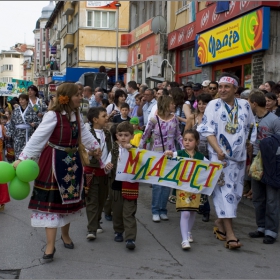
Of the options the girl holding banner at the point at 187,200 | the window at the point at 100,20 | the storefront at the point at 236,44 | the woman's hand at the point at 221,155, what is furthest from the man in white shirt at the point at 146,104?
the window at the point at 100,20

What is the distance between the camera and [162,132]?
7.39 metres

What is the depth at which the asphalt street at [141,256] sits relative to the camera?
5.05m

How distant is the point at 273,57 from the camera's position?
12812 mm

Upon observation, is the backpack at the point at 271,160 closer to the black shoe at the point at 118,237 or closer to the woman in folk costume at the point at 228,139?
the woman in folk costume at the point at 228,139

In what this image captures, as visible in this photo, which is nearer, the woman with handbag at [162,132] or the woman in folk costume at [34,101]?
the woman with handbag at [162,132]

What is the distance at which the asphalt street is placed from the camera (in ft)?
16.6

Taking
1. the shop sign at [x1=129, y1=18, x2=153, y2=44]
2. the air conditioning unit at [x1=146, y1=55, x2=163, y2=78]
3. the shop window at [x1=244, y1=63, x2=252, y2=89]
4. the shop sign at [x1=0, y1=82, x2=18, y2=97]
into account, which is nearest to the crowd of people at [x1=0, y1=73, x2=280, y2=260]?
the shop window at [x1=244, y1=63, x2=252, y2=89]

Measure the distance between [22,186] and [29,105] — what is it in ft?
19.1

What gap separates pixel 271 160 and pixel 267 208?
60 cm

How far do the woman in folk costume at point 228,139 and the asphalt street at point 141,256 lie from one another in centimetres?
41

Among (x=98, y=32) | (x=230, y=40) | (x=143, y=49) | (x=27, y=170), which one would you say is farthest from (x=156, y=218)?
(x=98, y=32)

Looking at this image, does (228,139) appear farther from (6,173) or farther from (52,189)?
(6,173)

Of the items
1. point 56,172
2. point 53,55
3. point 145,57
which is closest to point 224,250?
point 56,172

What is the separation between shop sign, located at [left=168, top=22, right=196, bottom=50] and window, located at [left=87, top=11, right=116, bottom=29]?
2576cm
